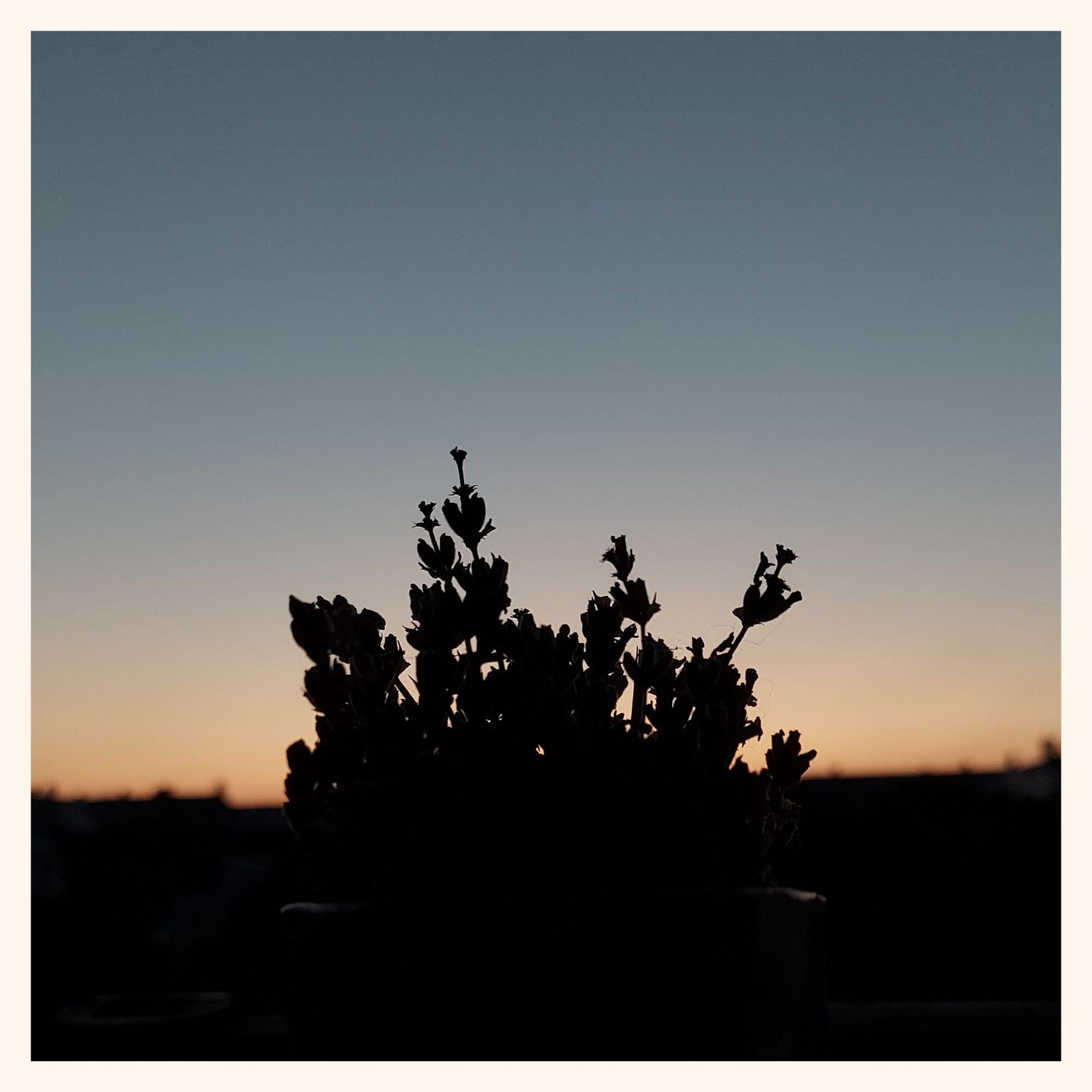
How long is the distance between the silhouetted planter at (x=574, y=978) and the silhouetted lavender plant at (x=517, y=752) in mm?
27

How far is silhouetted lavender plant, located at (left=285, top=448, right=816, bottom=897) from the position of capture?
64 cm

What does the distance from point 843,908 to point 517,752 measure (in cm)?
80

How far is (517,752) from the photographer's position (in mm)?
662

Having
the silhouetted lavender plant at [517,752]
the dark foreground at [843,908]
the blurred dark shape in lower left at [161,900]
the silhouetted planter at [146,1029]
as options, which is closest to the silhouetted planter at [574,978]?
the silhouetted lavender plant at [517,752]

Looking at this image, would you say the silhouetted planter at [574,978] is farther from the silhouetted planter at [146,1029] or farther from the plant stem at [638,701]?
the silhouetted planter at [146,1029]

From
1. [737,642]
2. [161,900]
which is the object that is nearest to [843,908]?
[737,642]

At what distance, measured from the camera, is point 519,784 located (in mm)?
651

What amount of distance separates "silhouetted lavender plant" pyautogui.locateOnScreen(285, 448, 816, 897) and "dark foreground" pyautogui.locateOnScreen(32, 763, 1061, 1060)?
1.31 ft

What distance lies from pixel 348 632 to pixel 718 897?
0.31 m

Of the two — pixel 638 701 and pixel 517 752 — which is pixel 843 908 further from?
pixel 517 752

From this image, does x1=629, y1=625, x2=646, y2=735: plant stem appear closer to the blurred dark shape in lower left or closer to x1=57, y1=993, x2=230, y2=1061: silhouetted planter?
x1=57, y1=993, x2=230, y2=1061: silhouetted planter

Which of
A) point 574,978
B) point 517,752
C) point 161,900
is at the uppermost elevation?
point 517,752

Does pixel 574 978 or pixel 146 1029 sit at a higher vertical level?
pixel 574 978

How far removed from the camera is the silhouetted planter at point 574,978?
60 cm
